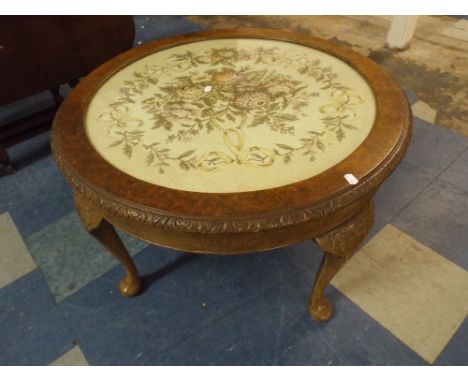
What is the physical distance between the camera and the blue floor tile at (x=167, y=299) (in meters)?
1.19

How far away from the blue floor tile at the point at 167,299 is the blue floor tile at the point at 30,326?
0.05 meters

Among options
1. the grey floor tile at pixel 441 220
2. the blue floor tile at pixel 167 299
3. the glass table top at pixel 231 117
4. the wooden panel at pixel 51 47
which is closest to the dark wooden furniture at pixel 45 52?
the wooden panel at pixel 51 47

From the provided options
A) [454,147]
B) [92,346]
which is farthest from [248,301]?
[454,147]

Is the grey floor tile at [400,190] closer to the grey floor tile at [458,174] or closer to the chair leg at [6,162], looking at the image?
the grey floor tile at [458,174]

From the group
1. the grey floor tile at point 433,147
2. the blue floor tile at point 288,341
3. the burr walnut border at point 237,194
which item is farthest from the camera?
the grey floor tile at point 433,147

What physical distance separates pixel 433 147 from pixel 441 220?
49cm

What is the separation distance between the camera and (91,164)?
2.92 feet

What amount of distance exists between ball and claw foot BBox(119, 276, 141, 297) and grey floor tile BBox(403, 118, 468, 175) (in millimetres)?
1366

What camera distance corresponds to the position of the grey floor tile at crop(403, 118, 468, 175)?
5.70 ft

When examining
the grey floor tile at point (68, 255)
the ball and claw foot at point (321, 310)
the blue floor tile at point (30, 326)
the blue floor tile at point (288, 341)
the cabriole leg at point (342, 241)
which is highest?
the cabriole leg at point (342, 241)

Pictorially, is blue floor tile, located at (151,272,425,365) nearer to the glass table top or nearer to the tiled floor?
the tiled floor

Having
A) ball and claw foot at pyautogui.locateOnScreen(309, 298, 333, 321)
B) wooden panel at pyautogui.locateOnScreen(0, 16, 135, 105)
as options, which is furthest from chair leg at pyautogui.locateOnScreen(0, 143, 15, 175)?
ball and claw foot at pyautogui.locateOnScreen(309, 298, 333, 321)

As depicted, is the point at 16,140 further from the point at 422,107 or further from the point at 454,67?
the point at 454,67

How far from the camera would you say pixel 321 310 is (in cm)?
118
